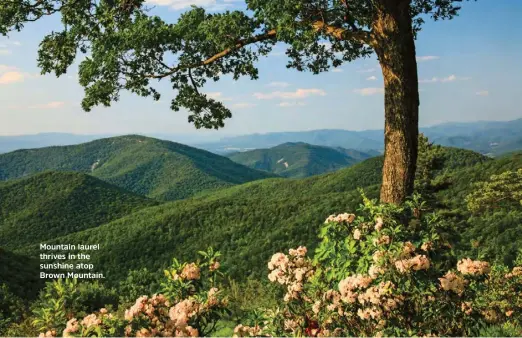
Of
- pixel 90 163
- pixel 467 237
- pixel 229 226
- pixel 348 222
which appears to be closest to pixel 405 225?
pixel 348 222

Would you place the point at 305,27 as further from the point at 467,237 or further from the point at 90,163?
the point at 90,163

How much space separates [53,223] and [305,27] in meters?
66.5

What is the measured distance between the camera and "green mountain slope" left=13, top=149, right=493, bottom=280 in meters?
34.7

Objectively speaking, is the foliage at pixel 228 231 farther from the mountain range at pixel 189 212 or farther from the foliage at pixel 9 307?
the foliage at pixel 9 307

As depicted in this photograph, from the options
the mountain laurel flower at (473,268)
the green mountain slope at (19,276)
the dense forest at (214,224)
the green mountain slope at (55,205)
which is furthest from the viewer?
the green mountain slope at (55,205)

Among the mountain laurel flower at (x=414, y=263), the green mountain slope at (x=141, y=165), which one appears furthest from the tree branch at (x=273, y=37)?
the green mountain slope at (x=141, y=165)

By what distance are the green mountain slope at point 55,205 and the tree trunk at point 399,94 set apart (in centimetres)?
5863

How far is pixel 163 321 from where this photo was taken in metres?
4.80

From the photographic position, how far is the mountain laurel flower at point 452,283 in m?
5.18

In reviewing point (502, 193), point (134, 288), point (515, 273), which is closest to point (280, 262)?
point (515, 273)

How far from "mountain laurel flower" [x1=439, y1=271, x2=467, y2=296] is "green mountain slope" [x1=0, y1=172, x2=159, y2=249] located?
6049 centimetres

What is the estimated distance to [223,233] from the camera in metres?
40.7

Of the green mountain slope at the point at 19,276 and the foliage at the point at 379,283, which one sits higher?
the foliage at the point at 379,283

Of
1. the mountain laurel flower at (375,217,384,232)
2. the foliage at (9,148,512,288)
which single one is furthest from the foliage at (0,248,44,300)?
the mountain laurel flower at (375,217,384,232)
